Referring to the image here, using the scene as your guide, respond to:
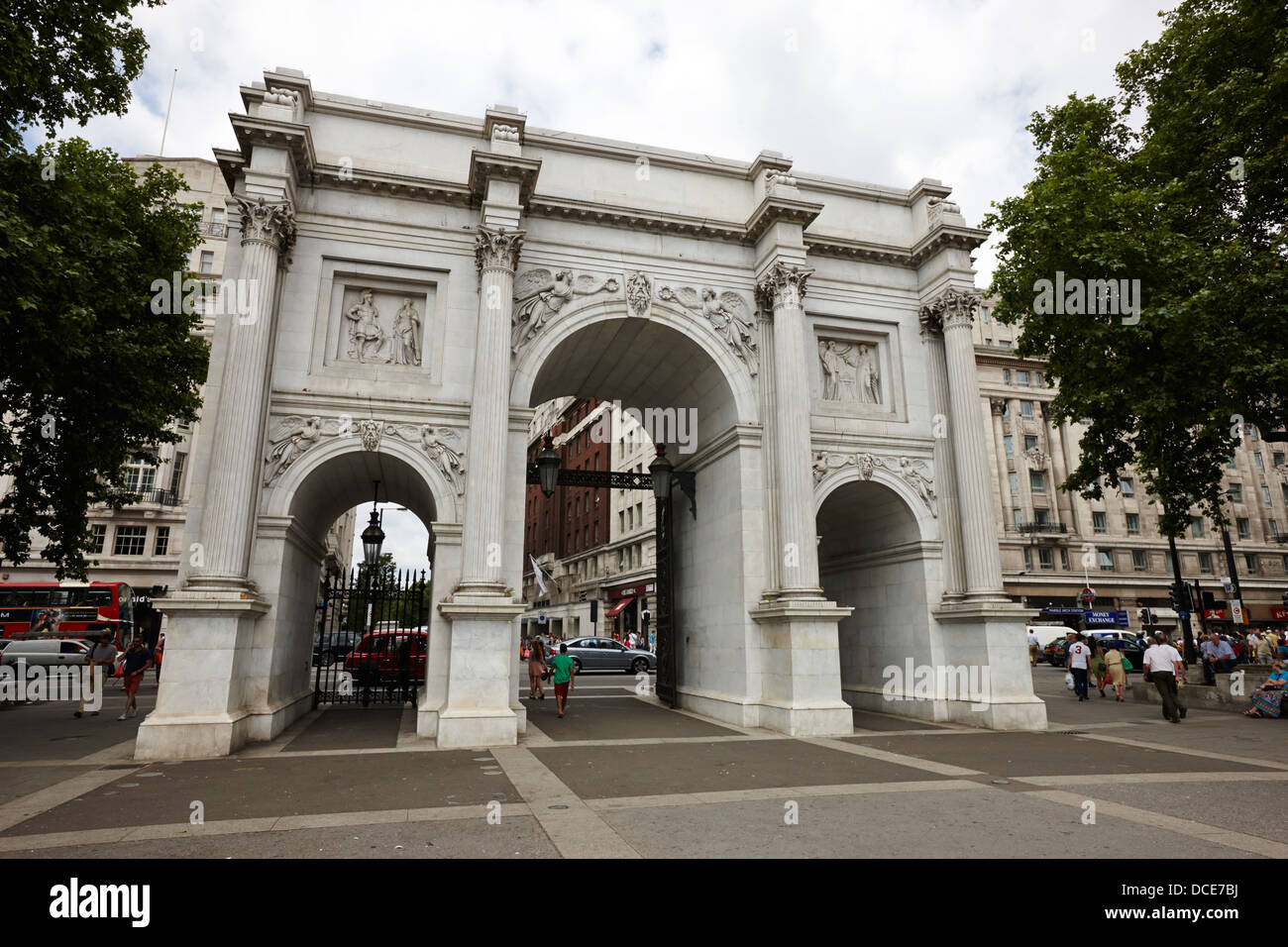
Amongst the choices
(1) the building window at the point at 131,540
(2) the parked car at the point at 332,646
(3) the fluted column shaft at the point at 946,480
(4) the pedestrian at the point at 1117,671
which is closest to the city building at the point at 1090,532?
(4) the pedestrian at the point at 1117,671

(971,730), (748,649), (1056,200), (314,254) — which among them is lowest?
(971,730)

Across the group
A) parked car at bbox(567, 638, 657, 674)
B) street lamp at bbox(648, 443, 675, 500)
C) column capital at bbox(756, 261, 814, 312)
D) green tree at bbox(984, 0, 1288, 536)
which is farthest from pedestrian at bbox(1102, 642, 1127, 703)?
parked car at bbox(567, 638, 657, 674)

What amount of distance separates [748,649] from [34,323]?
14.4 meters

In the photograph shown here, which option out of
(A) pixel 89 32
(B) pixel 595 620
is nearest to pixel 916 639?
(A) pixel 89 32

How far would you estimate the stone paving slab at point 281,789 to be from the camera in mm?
7543

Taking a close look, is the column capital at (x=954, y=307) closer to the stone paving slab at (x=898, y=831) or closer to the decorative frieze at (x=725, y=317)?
the decorative frieze at (x=725, y=317)

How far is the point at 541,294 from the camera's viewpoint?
16391mm

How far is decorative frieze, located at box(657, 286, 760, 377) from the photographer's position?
685 inches

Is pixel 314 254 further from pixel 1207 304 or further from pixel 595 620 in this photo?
pixel 595 620

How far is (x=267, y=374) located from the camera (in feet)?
46.8

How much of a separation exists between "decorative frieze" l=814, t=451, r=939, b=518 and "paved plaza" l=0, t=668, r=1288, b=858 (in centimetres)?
561

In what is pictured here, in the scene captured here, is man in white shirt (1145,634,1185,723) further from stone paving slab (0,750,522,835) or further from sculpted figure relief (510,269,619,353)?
sculpted figure relief (510,269,619,353)

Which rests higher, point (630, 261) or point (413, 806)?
point (630, 261)

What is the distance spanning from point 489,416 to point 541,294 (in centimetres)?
359
